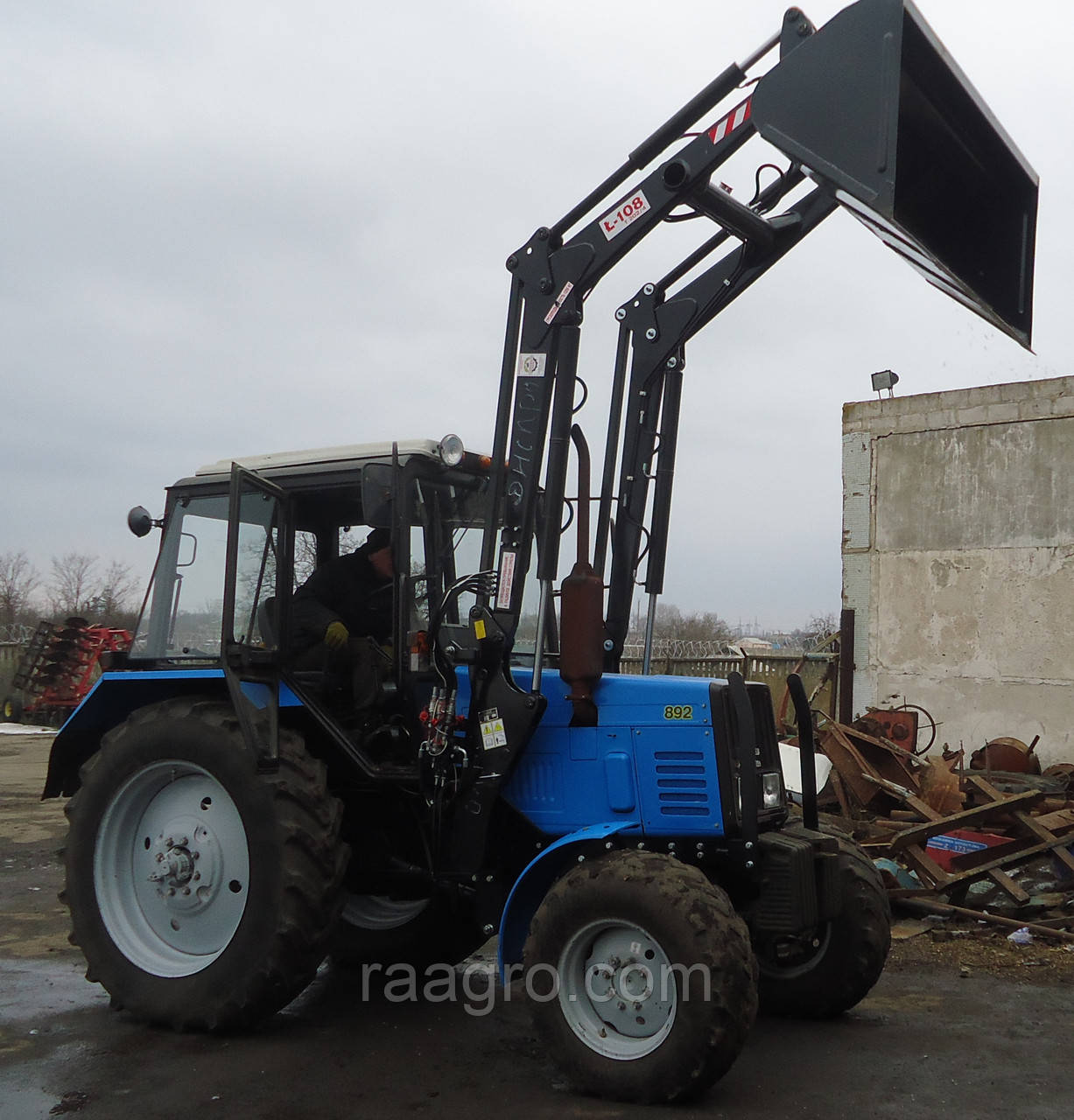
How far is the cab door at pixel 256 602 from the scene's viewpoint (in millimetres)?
5293

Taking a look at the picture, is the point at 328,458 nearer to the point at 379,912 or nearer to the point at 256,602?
the point at 256,602

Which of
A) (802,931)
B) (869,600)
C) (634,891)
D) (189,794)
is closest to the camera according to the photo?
(634,891)

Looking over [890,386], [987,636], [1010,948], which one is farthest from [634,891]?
[890,386]

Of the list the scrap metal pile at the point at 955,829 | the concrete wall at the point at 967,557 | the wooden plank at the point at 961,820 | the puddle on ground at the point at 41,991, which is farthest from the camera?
the concrete wall at the point at 967,557

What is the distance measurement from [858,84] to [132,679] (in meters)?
4.16

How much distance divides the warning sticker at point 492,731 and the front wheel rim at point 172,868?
1146 millimetres

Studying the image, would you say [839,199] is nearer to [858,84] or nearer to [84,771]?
[858,84]

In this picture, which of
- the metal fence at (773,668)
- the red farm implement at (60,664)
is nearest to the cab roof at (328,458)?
the metal fence at (773,668)

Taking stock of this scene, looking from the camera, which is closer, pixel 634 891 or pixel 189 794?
pixel 634 891

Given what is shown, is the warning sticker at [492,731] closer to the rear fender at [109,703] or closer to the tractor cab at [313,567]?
the tractor cab at [313,567]

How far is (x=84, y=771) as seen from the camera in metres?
5.79

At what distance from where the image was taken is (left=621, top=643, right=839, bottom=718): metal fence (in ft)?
51.1

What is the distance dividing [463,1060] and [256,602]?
2.23m

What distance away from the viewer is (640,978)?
4688 mm
